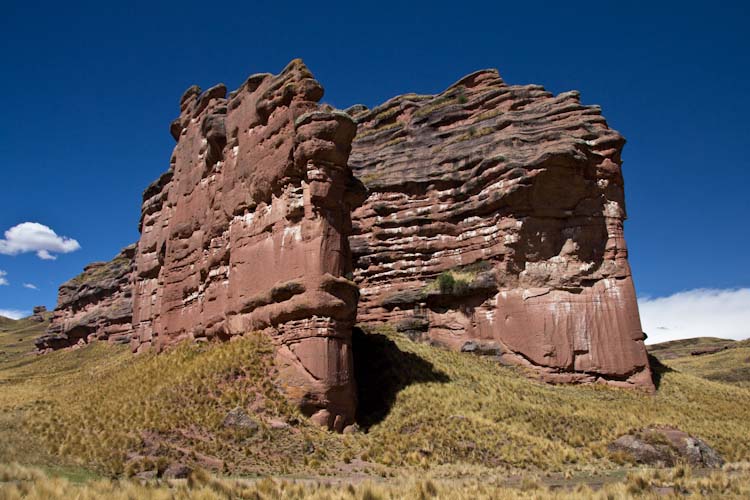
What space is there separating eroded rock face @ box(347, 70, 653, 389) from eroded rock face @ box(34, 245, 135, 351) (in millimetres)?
33197

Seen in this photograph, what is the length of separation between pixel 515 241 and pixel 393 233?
10.2m

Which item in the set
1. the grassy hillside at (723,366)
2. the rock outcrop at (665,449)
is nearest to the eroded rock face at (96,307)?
the rock outcrop at (665,449)

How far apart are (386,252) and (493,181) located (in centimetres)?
973

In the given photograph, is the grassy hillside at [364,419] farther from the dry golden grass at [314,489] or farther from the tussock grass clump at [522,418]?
the dry golden grass at [314,489]

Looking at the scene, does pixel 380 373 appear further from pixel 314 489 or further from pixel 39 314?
pixel 39 314

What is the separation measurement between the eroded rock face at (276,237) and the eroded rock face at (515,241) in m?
12.4

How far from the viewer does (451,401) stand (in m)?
26.3

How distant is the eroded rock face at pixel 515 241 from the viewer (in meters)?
33.8

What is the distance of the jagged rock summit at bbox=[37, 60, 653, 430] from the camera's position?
2416 cm

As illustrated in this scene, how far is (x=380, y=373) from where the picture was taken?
28.6 m

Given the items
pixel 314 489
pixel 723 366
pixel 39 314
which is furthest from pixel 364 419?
pixel 39 314

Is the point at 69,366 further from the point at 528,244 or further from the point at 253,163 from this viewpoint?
the point at 528,244


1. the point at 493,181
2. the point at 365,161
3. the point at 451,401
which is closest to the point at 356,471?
the point at 451,401

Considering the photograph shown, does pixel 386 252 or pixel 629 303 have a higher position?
pixel 386 252
